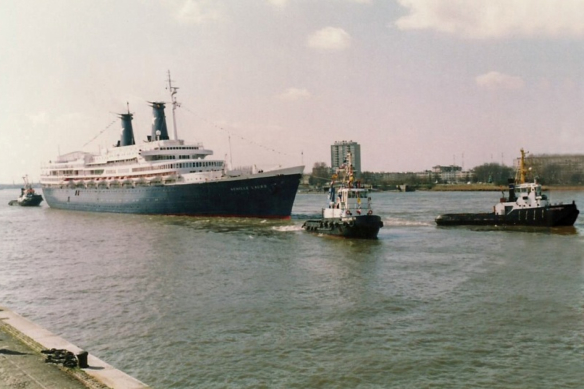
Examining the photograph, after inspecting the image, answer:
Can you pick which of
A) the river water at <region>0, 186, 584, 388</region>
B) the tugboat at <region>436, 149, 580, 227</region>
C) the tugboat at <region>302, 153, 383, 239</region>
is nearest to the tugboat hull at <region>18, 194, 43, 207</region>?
the river water at <region>0, 186, 584, 388</region>

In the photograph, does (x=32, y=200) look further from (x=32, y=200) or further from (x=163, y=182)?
(x=163, y=182)

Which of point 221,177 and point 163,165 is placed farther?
point 163,165

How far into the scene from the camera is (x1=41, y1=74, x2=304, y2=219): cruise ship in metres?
50.1

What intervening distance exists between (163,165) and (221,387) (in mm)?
48468

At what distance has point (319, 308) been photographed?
60.3 ft

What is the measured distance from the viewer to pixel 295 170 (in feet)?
160

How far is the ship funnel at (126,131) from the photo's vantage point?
71.6 metres

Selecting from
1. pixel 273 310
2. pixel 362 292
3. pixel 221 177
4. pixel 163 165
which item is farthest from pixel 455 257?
pixel 163 165

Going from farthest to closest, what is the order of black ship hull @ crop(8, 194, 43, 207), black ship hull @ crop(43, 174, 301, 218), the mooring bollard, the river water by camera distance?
black ship hull @ crop(8, 194, 43, 207) → black ship hull @ crop(43, 174, 301, 218) → the river water → the mooring bollard

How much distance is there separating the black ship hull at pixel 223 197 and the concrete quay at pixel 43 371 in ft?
123

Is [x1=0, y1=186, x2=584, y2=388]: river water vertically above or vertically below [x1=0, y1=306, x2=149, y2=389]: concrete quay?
below

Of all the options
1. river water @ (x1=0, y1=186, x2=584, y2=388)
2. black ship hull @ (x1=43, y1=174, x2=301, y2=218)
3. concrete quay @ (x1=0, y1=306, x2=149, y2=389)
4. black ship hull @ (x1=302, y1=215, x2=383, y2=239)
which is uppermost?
black ship hull @ (x1=43, y1=174, x2=301, y2=218)

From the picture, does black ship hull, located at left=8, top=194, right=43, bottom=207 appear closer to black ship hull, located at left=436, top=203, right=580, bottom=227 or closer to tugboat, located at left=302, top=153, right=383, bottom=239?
tugboat, located at left=302, top=153, right=383, bottom=239

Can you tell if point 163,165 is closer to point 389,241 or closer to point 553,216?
point 389,241
